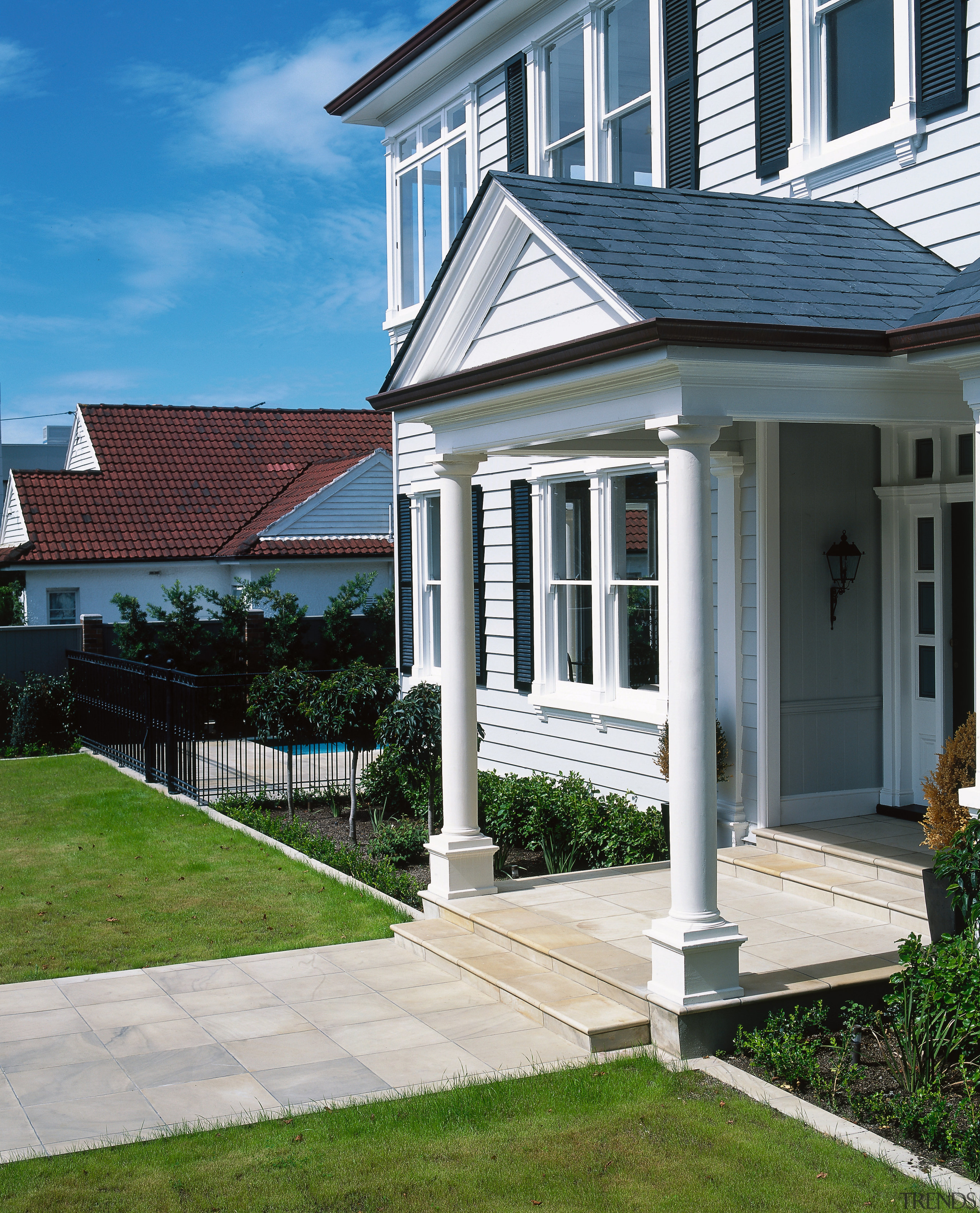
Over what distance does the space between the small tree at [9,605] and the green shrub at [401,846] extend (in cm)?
1697

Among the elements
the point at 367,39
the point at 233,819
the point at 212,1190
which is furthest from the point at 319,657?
the point at 367,39

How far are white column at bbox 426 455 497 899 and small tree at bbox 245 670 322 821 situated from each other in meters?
4.21

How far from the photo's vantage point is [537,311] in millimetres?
7227

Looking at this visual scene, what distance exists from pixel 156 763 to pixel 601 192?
1010 centimetres

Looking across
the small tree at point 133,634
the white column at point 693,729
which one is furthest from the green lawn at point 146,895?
the small tree at point 133,634

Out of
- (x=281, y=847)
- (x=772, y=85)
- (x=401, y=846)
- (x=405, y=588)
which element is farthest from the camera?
(x=405, y=588)

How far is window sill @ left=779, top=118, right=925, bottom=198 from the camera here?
780 cm

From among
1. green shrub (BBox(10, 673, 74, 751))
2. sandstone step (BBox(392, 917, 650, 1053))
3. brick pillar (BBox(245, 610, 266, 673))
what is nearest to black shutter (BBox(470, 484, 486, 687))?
sandstone step (BBox(392, 917, 650, 1053))

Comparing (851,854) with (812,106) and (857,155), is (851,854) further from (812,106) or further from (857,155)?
(812,106)

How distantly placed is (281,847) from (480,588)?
138 inches

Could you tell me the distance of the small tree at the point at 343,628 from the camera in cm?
1952

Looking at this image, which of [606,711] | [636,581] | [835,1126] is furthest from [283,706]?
[835,1126]

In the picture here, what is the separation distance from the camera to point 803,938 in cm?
711

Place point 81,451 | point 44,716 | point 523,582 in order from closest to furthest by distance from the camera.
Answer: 1. point 523,582
2. point 44,716
3. point 81,451
